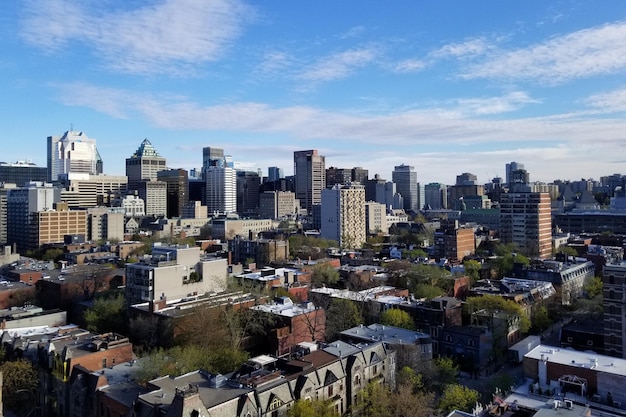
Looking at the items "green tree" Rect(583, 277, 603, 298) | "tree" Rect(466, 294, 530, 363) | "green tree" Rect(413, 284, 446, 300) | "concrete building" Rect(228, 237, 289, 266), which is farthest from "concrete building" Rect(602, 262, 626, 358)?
"concrete building" Rect(228, 237, 289, 266)

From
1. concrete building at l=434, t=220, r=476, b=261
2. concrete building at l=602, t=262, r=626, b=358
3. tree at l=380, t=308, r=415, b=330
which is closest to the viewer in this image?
concrete building at l=602, t=262, r=626, b=358

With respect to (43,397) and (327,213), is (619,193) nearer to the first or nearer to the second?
(327,213)

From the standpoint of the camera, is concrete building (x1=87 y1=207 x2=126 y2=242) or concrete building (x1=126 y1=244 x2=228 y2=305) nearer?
concrete building (x1=126 y1=244 x2=228 y2=305)

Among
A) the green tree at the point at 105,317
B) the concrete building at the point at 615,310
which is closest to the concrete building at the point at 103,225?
the green tree at the point at 105,317

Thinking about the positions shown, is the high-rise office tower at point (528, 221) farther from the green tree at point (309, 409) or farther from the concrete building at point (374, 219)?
the green tree at point (309, 409)

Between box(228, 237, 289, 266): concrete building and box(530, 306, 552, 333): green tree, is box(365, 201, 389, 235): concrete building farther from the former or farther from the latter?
box(530, 306, 552, 333): green tree

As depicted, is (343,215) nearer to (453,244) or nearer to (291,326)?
(453,244)

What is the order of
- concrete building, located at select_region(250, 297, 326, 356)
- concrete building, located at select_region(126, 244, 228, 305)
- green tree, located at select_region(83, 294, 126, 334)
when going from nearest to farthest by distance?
concrete building, located at select_region(250, 297, 326, 356) < green tree, located at select_region(83, 294, 126, 334) < concrete building, located at select_region(126, 244, 228, 305)
